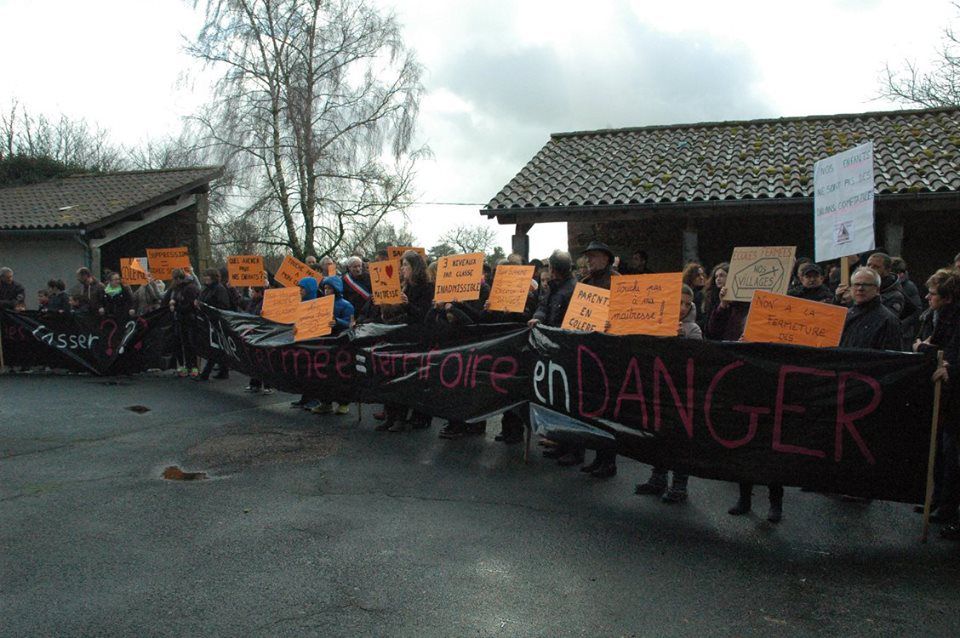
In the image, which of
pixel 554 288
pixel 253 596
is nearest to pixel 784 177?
pixel 554 288

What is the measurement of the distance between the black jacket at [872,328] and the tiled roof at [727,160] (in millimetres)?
8350

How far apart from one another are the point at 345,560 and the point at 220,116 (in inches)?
1062

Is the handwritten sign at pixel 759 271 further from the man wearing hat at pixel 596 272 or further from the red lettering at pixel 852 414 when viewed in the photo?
the red lettering at pixel 852 414

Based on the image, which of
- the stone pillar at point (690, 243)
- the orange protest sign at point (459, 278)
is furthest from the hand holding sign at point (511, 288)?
the stone pillar at point (690, 243)

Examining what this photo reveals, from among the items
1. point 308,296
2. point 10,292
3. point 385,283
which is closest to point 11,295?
point 10,292

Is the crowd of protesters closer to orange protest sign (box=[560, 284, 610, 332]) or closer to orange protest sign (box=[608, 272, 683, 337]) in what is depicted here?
orange protest sign (box=[608, 272, 683, 337])

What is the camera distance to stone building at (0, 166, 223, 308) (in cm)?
1995

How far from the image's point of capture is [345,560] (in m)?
4.18

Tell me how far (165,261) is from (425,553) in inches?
426

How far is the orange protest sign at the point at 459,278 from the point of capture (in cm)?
728

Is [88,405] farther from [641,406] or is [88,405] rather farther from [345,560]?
[641,406]

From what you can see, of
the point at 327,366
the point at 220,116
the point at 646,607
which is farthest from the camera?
the point at 220,116

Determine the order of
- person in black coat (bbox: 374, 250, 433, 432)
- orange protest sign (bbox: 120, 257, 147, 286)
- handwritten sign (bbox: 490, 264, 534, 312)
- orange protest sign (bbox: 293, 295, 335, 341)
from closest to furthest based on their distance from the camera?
handwritten sign (bbox: 490, 264, 534, 312)
person in black coat (bbox: 374, 250, 433, 432)
orange protest sign (bbox: 293, 295, 335, 341)
orange protest sign (bbox: 120, 257, 147, 286)

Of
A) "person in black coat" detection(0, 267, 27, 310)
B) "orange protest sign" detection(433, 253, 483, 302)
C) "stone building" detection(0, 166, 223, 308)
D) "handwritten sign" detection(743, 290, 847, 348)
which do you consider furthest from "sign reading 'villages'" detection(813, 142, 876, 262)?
"stone building" detection(0, 166, 223, 308)
